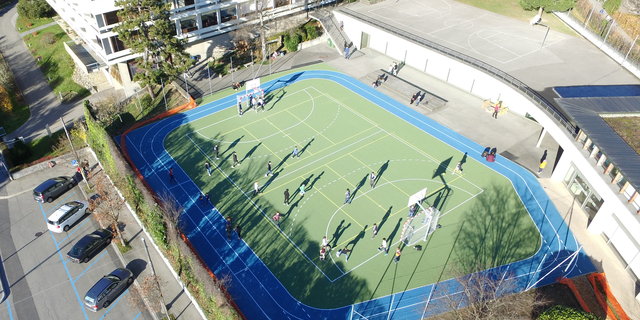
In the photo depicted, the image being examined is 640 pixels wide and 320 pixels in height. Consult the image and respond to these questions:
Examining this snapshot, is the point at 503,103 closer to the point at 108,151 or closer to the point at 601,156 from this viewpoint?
the point at 601,156

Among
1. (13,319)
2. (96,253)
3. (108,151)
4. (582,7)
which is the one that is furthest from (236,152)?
(582,7)

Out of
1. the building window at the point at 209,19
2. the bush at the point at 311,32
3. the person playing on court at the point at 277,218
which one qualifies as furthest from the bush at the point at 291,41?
the person playing on court at the point at 277,218

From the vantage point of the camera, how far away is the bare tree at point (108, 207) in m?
32.3

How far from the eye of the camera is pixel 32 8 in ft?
235

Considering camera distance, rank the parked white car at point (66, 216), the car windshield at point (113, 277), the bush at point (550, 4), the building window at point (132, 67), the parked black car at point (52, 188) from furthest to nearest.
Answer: the bush at point (550, 4)
the building window at point (132, 67)
the parked black car at point (52, 188)
the parked white car at point (66, 216)
the car windshield at point (113, 277)

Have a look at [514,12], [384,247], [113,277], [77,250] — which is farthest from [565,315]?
[514,12]

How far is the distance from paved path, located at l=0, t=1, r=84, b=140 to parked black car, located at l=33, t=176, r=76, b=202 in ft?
39.1

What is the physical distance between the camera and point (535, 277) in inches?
1177

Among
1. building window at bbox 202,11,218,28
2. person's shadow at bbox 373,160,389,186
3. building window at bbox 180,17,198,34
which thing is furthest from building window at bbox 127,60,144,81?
person's shadow at bbox 373,160,389,186

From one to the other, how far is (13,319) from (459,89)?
48.1 meters

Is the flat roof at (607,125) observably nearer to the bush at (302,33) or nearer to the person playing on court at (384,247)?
the person playing on court at (384,247)

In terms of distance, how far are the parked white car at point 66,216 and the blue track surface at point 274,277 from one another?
5.87 meters

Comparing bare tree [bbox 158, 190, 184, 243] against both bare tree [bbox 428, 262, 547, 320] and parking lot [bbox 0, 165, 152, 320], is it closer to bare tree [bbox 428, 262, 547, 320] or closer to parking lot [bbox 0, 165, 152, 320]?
parking lot [bbox 0, 165, 152, 320]

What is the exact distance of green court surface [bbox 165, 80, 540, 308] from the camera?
30.4 meters
